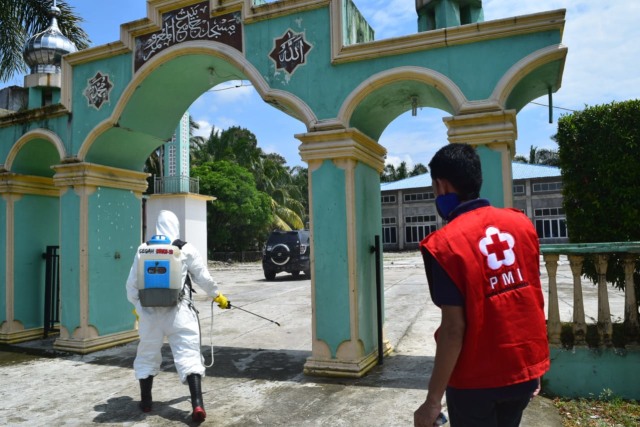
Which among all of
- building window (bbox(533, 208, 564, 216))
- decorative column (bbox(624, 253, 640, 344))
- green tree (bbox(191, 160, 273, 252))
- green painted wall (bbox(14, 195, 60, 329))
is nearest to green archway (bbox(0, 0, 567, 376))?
green painted wall (bbox(14, 195, 60, 329))

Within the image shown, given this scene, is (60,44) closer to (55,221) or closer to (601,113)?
(55,221)

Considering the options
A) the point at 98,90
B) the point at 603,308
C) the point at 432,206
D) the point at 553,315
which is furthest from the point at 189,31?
the point at 432,206

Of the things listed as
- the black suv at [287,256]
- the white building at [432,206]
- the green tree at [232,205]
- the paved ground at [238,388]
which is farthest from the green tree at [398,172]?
the paved ground at [238,388]

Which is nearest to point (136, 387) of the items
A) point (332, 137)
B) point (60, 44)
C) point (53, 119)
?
point (332, 137)

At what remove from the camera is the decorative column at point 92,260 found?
729 centimetres

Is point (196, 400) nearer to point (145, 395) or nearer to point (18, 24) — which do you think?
point (145, 395)

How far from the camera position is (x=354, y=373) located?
5.53m

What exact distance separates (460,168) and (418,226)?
133 feet

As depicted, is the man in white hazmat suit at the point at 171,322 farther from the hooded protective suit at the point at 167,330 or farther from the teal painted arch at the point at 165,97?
the teal painted arch at the point at 165,97

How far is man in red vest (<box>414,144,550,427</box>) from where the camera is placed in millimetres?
1897

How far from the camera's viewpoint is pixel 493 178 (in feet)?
16.8

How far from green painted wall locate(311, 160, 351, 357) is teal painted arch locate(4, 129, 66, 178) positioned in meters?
4.31

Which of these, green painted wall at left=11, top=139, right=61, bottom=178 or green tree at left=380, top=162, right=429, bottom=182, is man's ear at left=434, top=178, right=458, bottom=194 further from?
green tree at left=380, top=162, right=429, bottom=182

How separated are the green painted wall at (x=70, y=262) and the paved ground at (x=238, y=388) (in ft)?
1.87
